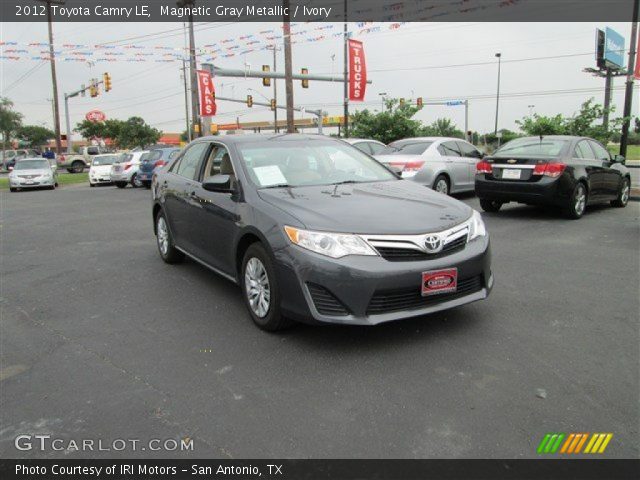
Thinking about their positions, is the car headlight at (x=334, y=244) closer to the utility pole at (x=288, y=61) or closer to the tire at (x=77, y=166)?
the utility pole at (x=288, y=61)

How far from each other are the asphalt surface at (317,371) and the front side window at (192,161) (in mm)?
1149

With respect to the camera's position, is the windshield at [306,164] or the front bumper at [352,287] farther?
the windshield at [306,164]

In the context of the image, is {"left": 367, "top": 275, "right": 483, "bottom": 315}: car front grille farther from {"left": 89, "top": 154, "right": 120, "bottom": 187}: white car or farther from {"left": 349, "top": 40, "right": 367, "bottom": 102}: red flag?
{"left": 89, "top": 154, "right": 120, "bottom": 187}: white car

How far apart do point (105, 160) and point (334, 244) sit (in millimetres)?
23184

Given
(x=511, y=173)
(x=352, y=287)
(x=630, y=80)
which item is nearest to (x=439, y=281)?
(x=352, y=287)

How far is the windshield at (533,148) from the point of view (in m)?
9.23

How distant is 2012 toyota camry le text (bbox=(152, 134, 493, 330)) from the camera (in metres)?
3.63

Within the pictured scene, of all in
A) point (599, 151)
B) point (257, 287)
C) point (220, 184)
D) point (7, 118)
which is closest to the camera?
point (257, 287)

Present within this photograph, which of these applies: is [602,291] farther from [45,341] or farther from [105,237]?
[105,237]

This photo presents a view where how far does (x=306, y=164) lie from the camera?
5.03m

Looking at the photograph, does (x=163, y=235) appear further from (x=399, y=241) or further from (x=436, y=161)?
(x=436, y=161)
